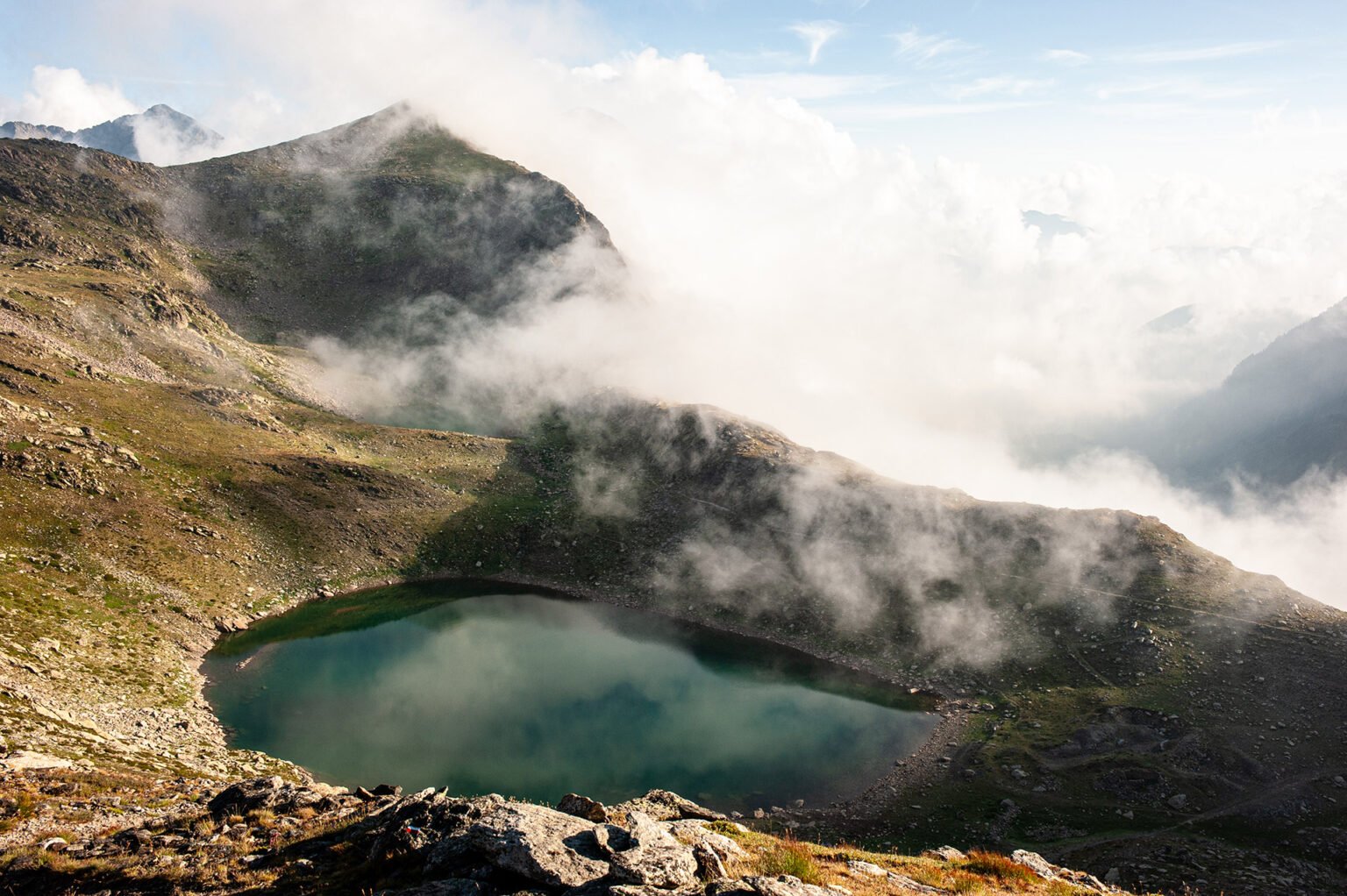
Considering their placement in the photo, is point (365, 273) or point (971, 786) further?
point (365, 273)

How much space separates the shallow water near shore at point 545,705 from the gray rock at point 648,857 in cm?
3181

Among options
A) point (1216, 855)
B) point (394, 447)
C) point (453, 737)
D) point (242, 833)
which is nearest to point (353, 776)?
point (453, 737)

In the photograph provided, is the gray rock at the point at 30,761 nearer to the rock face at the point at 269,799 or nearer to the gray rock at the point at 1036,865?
the rock face at the point at 269,799

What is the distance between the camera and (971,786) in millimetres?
53750

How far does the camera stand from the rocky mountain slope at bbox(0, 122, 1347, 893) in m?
42.4

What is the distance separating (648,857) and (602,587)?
7324 centimetres

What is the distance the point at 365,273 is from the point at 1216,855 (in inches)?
7193

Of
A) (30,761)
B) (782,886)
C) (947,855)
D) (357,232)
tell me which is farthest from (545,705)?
(357,232)

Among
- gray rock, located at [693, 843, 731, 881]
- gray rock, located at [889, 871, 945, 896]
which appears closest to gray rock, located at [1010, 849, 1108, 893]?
gray rock, located at [889, 871, 945, 896]

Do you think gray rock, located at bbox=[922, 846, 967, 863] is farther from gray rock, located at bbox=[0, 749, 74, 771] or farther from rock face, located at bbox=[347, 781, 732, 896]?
gray rock, located at bbox=[0, 749, 74, 771]

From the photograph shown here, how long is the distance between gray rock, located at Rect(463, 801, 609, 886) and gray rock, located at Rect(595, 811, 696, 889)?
1.75ft

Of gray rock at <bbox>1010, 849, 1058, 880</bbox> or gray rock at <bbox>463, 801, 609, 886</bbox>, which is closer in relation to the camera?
gray rock at <bbox>463, 801, 609, 886</bbox>

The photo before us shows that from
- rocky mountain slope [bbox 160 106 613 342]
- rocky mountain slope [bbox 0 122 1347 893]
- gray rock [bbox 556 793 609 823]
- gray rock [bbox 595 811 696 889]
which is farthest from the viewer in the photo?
rocky mountain slope [bbox 160 106 613 342]

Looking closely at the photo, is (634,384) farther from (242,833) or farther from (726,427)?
(242,833)
